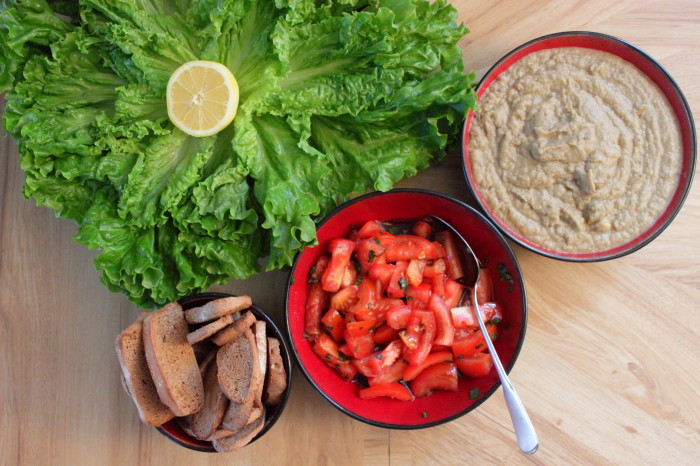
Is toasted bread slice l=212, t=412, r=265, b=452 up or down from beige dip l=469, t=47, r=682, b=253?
down

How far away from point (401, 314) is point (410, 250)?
275 mm

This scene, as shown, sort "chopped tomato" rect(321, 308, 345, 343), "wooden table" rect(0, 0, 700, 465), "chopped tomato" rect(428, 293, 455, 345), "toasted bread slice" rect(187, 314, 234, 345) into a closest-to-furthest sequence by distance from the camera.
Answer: "toasted bread slice" rect(187, 314, 234, 345) → "chopped tomato" rect(428, 293, 455, 345) → "chopped tomato" rect(321, 308, 345, 343) → "wooden table" rect(0, 0, 700, 465)

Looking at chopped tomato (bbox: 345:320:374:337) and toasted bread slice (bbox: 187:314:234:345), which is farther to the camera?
chopped tomato (bbox: 345:320:374:337)

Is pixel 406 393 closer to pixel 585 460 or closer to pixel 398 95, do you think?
pixel 585 460

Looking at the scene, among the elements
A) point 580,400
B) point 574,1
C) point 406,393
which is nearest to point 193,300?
point 406,393

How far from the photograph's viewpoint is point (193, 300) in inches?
99.1

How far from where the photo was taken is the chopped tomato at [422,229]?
8.71 feet

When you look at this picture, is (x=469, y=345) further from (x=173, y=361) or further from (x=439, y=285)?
(x=173, y=361)

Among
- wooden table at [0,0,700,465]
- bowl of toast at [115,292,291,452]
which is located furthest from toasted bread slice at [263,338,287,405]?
wooden table at [0,0,700,465]

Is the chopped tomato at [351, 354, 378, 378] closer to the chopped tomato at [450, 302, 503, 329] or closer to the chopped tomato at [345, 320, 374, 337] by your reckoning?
the chopped tomato at [345, 320, 374, 337]

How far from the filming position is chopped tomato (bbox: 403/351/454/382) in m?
2.49

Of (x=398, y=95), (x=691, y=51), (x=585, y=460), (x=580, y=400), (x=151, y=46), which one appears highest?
(x=151, y=46)

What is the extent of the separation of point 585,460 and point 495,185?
4.29ft

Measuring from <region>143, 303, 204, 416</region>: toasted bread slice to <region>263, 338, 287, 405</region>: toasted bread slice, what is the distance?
0.29 metres
